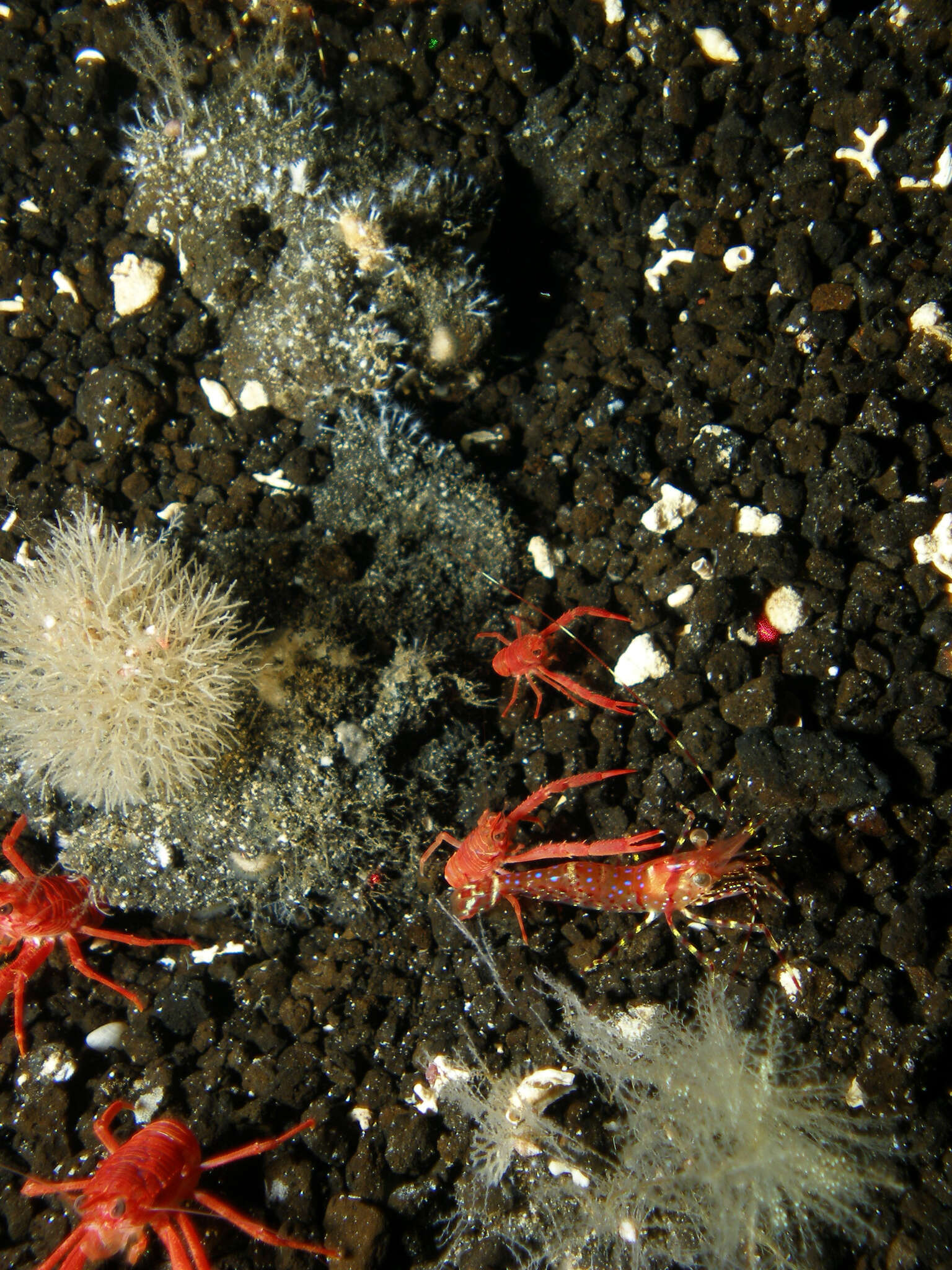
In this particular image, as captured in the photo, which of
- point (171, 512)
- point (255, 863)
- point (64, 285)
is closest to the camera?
point (255, 863)

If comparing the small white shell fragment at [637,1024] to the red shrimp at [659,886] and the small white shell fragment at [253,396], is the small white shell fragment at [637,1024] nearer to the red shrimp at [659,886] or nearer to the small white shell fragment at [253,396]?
the red shrimp at [659,886]

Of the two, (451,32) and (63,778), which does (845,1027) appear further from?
(451,32)

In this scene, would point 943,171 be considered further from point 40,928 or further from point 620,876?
point 40,928

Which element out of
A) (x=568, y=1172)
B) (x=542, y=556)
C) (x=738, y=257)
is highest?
(x=738, y=257)

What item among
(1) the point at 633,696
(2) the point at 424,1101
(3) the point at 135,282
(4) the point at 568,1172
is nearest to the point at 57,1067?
(2) the point at 424,1101

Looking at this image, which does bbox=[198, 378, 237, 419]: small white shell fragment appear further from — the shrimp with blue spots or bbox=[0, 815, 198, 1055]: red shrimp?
the shrimp with blue spots

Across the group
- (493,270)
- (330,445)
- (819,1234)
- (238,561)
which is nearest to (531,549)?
(330,445)

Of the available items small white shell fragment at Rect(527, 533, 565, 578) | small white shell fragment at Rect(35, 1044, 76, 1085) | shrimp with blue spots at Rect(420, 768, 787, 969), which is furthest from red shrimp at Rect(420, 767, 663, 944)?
small white shell fragment at Rect(35, 1044, 76, 1085)
